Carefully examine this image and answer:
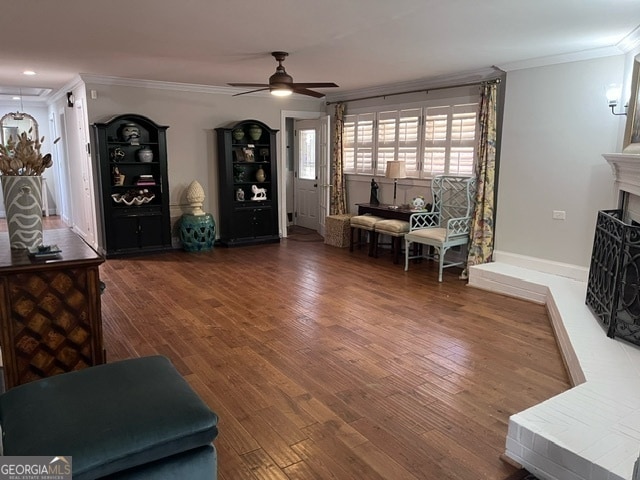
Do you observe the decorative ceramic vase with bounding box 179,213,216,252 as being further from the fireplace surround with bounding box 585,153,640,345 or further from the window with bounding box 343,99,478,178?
the fireplace surround with bounding box 585,153,640,345

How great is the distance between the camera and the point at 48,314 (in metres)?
Answer: 2.65

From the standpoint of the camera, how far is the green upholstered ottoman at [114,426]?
4.66ft

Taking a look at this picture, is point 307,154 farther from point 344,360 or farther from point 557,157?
point 344,360

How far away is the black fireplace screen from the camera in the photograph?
3.08 metres

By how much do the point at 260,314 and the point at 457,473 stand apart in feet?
8.21

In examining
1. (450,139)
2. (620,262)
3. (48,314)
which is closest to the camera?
(48,314)

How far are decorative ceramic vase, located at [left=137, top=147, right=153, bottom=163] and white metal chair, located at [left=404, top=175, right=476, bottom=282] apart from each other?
386cm

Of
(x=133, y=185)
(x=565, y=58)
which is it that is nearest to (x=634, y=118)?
(x=565, y=58)

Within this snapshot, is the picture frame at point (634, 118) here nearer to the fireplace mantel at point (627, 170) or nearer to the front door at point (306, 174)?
the fireplace mantel at point (627, 170)

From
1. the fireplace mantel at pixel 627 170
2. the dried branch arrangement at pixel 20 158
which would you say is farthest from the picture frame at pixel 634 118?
the dried branch arrangement at pixel 20 158

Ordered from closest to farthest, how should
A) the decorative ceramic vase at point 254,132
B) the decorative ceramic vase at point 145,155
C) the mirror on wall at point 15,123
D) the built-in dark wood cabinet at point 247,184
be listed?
the decorative ceramic vase at point 145,155 → the built-in dark wood cabinet at point 247,184 → the decorative ceramic vase at point 254,132 → the mirror on wall at point 15,123

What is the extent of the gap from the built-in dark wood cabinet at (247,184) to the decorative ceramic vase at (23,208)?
4.51 m

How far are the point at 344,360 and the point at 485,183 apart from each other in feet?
10.4

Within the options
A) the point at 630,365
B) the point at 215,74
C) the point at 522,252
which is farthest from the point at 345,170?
the point at 630,365
